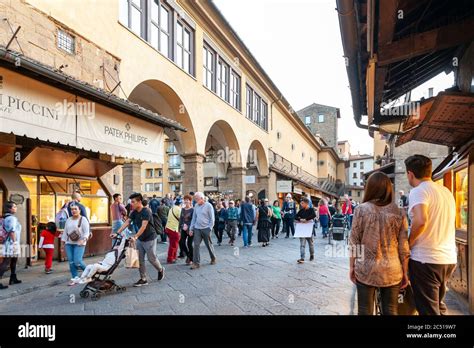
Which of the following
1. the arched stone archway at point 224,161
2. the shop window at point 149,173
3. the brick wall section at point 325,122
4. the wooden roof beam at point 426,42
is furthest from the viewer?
the brick wall section at point 325,122

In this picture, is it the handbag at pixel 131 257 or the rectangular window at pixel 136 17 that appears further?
the rectangular window at pixel 136 17

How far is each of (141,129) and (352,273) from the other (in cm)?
743

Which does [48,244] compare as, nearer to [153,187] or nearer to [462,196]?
[462,196]

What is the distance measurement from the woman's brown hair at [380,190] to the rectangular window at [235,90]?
17168mm

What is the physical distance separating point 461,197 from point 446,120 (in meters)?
1.34

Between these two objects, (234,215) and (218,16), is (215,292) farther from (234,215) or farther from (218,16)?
(218,16)

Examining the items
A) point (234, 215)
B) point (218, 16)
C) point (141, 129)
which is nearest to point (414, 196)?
point (141, 129)

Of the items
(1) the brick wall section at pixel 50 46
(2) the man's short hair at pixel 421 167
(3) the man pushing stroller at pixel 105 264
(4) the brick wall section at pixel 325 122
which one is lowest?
(3) the man pushing stroller at pixel 105 264

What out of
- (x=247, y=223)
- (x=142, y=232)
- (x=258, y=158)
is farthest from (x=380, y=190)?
(x=258, y=158)

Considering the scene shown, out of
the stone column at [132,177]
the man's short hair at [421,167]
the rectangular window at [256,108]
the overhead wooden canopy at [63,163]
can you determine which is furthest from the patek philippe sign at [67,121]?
the rectangular window at [256,108]

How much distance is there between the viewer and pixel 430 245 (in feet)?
9.95

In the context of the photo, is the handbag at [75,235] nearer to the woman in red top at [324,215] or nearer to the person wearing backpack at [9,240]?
the person wearing backpack at [9,240]

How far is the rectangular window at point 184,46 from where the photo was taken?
13.9 metres

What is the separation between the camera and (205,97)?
1581 cm
